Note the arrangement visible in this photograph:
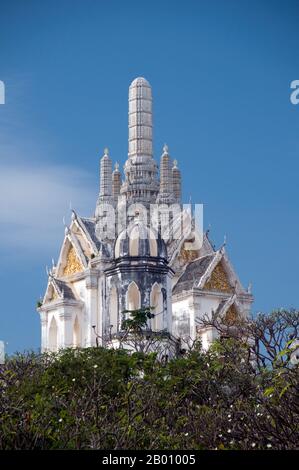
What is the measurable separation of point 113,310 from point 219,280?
7.97 m

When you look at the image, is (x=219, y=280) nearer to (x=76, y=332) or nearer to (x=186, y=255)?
Answer: (x=186, y=255)

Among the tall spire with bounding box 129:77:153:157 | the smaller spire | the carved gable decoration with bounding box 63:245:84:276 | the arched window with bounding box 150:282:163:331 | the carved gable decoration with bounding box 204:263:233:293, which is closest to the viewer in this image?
the arched window with bounding box 150:282:163:331

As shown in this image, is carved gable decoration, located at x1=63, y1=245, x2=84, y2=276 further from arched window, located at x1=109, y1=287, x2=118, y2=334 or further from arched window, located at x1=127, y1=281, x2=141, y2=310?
arched window, located at x1=127, y1=281, x2=141, y2=310

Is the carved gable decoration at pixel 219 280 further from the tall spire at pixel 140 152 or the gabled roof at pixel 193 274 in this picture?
the tall spire at pixel 140 152

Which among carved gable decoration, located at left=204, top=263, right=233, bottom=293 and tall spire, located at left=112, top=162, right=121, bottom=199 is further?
tall spire, located at left=112, top=162, right=121, bottom=199

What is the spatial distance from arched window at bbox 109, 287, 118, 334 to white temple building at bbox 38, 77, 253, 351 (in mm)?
1100

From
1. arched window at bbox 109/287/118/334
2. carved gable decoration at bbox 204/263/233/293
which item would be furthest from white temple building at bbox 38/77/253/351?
arched window at bbox 109/287/118/334

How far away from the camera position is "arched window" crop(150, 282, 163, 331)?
3912cm

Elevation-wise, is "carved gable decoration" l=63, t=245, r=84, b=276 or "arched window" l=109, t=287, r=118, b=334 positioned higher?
"carved gable decoration" l=63, t=245, r=84, b=276

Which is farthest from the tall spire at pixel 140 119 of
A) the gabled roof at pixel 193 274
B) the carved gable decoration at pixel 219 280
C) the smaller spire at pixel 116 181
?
the carved gable decoration at pixel 219 280

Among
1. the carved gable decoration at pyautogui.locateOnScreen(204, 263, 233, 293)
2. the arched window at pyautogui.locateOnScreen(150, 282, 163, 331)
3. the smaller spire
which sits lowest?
the arched window at pyautogui.locateOnScreen(150, 282, 163, 331)

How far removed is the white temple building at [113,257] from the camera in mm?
46312

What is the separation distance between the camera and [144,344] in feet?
120

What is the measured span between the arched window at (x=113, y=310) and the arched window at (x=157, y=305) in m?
1.04
